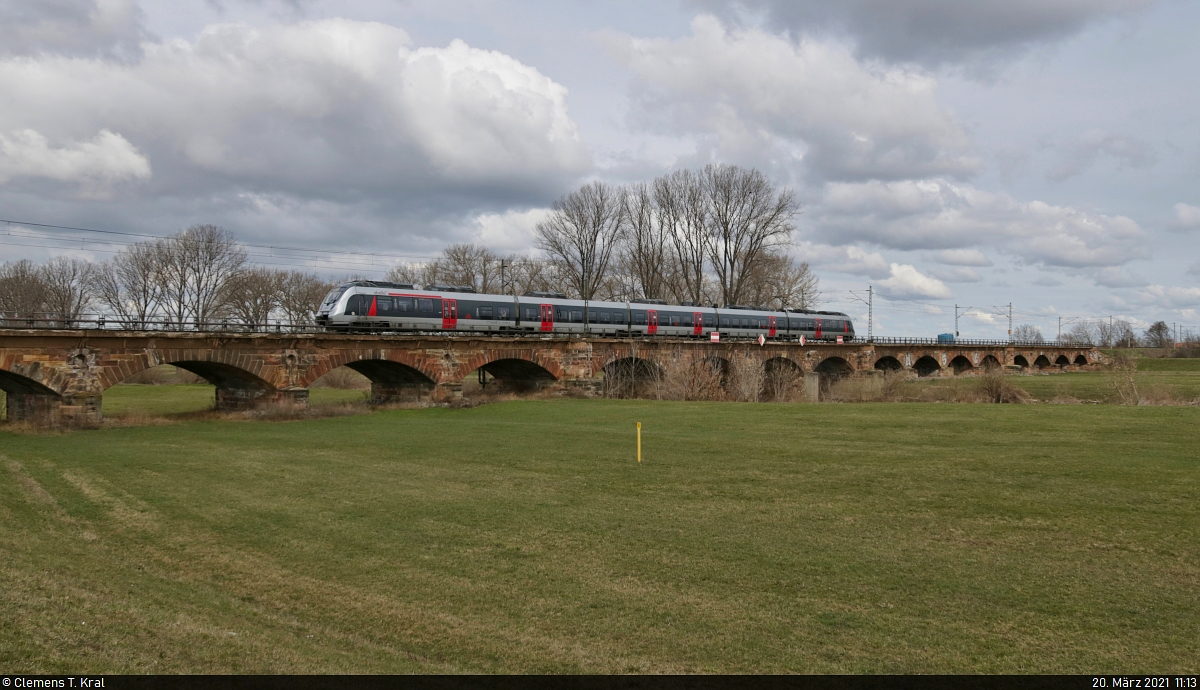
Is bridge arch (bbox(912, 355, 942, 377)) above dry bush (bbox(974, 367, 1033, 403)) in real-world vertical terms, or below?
above

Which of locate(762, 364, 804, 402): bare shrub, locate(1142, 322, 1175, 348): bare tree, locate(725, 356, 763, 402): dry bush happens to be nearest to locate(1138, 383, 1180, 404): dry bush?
locate(762, 364, 804, 402): bare shrub

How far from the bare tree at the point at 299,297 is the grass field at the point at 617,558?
64.3 m

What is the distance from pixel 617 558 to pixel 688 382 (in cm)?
3224

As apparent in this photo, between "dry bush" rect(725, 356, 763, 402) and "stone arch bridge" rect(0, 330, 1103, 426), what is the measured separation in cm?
255

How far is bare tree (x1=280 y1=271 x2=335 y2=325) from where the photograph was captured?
8231cm

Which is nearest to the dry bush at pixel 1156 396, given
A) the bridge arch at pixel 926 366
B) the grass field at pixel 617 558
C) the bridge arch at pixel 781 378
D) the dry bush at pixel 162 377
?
the bridge arch at pixel 781 378

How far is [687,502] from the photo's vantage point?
1419 centimetres

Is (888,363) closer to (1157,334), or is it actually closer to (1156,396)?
(1156,396)

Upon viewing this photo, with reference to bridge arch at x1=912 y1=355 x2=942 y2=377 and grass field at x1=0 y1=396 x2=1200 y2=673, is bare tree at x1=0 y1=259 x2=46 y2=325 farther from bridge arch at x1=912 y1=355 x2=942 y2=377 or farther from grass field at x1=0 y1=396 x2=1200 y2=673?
bridge arch at x1=912 y1=355 x2=942 y2=377

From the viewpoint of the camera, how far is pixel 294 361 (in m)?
32.8

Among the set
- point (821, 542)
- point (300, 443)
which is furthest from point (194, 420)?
point (821, 542)

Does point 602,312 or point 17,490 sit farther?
point 602,312
